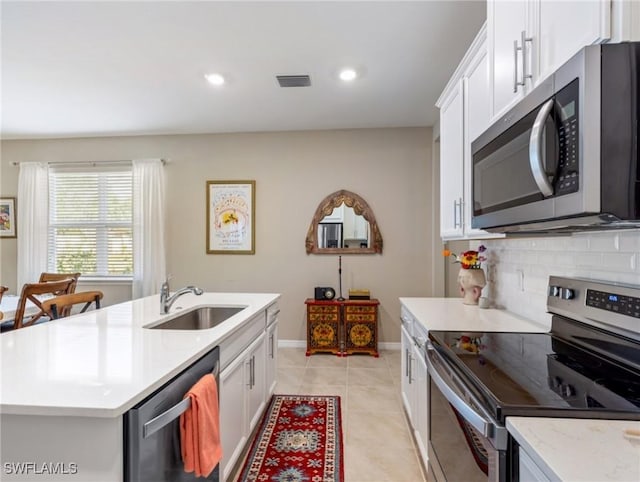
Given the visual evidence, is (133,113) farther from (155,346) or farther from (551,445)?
(551,445)

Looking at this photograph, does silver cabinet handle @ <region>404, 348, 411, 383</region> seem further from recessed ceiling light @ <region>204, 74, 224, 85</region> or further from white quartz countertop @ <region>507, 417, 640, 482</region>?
recessed ceiling light @ <region>204, 74, 224, 85</region>

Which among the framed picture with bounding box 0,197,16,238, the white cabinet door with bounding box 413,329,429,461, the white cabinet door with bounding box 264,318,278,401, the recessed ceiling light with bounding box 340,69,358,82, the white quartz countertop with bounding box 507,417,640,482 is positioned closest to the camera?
the white quartz countertop with bounding box 507,417,640,482

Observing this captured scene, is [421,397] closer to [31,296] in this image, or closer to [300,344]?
[300,344]

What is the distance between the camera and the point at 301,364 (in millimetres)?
3584

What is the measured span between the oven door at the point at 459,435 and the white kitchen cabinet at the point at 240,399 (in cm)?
96

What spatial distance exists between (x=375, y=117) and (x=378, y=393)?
2.83m

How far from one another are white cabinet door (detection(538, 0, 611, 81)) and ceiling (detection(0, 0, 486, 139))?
1129 millimetres

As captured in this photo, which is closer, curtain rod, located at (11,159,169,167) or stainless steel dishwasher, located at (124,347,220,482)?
stainless steel dishwasher, located at (124,347,220,482)

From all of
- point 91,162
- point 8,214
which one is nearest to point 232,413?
point 91,162

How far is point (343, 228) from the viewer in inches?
163

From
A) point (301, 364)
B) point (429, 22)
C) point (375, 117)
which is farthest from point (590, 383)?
point (375, 117)

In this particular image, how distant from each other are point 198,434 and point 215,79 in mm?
2719

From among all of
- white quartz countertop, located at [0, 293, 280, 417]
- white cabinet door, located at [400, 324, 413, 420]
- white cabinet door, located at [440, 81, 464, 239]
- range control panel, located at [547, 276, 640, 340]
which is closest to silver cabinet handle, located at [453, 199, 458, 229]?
white cabinet door, located at [440, 81, 464, 239]

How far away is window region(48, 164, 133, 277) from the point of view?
441 cm
